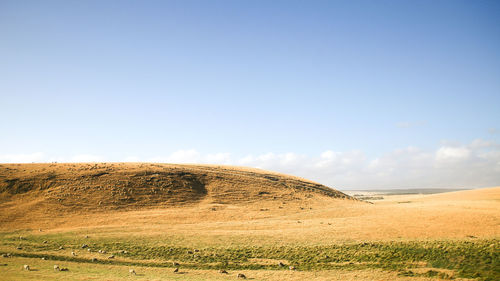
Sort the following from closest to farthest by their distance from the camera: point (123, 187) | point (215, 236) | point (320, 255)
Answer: point (320, 255) → point (215, 236) → point (123, 187)

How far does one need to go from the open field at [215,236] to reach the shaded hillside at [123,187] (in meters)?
0.40

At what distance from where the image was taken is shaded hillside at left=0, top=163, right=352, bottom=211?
6281cm

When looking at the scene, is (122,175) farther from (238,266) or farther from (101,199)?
(238,266)

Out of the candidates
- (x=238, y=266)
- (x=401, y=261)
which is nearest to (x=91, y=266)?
(x=238, y=266)

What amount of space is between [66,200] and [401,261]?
61.5 m

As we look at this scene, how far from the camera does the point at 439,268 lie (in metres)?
26.7

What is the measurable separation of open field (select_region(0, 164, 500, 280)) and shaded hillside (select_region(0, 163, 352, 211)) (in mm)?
404

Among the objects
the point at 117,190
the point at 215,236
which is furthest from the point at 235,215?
the point at 117,190

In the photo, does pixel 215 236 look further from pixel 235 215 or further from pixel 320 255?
pixel 235 215

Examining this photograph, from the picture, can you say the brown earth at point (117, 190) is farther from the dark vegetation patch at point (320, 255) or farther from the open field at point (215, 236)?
the dark vegetation patch at point (320, 255)

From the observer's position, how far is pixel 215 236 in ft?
135

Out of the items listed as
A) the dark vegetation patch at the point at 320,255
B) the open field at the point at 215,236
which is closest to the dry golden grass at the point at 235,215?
the open field at the point at 215,236

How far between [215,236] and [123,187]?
122 feet

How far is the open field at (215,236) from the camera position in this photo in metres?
27.2
